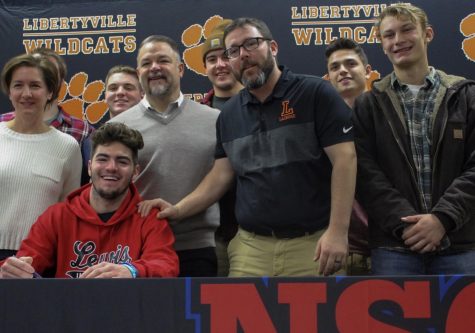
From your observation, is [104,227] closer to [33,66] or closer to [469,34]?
[33,66]

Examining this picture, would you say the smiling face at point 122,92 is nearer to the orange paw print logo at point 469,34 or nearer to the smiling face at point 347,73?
the smiling face at point 347,73

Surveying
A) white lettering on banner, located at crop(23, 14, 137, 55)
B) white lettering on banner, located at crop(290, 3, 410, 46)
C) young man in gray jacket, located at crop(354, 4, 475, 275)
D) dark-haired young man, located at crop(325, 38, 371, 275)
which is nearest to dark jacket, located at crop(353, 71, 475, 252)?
young man in gray jacket, located at crop(354, 4, 475, 275)

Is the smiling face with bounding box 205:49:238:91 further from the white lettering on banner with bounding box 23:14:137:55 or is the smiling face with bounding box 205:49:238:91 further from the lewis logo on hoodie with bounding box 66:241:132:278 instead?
the white lettering on banner with bounding box 23:14:137:55

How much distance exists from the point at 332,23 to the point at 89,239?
2.82m

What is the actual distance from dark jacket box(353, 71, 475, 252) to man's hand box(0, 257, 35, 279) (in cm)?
129

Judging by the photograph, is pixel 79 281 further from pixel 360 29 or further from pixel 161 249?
pixel 360 29

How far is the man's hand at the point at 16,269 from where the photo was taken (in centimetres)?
218

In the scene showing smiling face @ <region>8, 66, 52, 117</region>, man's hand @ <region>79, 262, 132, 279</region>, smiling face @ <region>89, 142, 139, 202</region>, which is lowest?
man's hand @ <region>79, 262, 132, 279</region>

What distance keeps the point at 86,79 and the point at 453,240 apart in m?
3.28

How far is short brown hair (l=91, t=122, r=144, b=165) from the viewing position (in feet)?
8.46

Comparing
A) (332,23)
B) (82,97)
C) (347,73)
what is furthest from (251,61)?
(82,97)

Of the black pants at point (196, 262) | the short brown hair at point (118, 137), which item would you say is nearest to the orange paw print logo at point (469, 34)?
the black pants at point (196, 262)

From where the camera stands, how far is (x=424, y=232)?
2297 millimetres

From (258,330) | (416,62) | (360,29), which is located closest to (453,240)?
(416,62)
